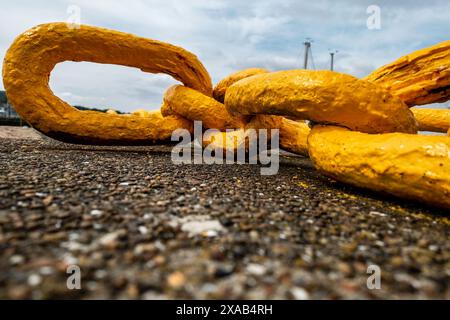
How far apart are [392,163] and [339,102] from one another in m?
0.33

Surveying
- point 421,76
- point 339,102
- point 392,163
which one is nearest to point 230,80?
point 339,102

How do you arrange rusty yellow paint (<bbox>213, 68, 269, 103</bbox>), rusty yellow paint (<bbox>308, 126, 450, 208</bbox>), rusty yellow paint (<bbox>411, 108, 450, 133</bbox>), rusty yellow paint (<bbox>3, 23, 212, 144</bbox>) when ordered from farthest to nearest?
rusty yellow paint (<bbox>411, 108, 450, 133</bbox>)
rusty yellow paint (<bbox>213, 68, 269, 103</bbox>)
rusty yellow paint (<bbox>3, 23, 212, 144</bbox>)
rusty yellow paint (<bbox>308, 126, 450, 208</bbox>)

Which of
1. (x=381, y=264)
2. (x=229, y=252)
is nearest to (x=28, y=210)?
(x=229, y=252)

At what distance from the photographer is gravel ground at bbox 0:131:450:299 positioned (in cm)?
50

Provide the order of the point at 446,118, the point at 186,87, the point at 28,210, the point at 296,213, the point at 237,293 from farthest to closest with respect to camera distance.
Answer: the point at 446,118 < the point at 186,87 < the point at 296,213 < the point at 28,210 < the point at 237,293

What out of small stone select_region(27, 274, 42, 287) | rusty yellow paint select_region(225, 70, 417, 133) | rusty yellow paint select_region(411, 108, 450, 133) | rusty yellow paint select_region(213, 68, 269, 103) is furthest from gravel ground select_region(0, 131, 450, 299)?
rusty yellow paint select_region(411, 108, 450, 133)

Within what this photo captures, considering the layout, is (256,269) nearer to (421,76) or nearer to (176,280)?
(176,280)

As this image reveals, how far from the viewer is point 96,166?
1.47 metres

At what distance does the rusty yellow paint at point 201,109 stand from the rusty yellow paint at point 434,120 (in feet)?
5.42

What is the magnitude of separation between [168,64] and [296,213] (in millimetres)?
1561

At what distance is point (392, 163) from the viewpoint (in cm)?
97

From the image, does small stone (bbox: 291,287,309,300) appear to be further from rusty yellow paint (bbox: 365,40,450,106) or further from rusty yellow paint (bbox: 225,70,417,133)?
rusty yellow paint (bbox: 365,40,450,106)

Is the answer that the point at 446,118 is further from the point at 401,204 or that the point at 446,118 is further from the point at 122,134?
the point at 122,134

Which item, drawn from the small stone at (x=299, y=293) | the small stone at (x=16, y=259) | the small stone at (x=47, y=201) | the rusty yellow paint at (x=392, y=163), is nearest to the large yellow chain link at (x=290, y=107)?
the rusty yellow paint at (x=392, y=163)
